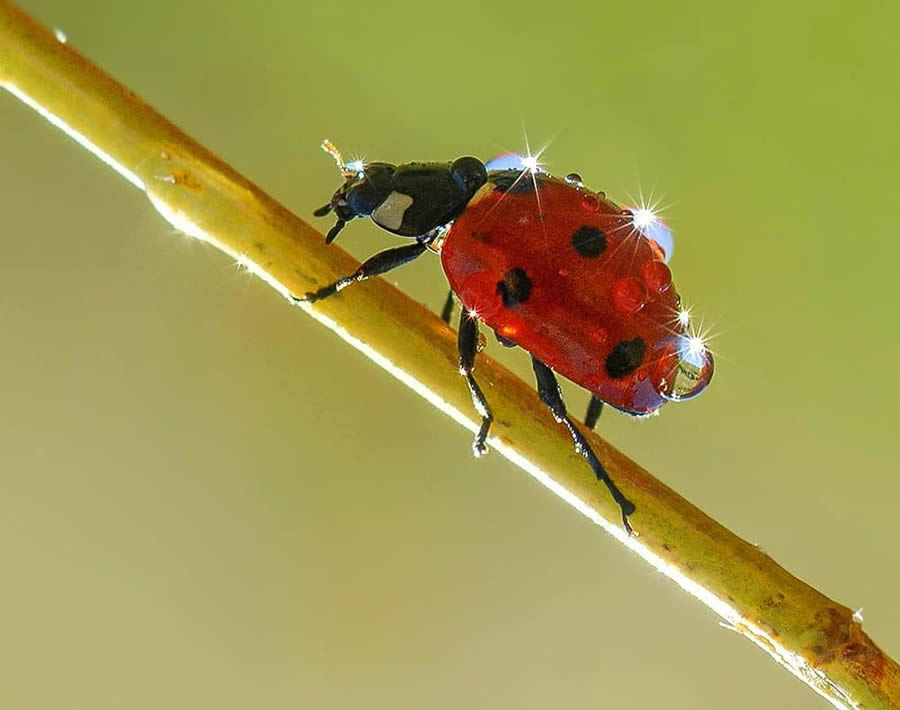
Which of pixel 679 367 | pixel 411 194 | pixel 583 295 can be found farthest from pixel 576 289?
pixel 411 194

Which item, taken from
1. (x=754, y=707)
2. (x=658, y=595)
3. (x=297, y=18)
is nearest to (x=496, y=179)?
(x=297, y=18)

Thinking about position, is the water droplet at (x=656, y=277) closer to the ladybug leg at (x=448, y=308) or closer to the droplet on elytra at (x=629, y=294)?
the droplet on elytra at (x=629, y=294)

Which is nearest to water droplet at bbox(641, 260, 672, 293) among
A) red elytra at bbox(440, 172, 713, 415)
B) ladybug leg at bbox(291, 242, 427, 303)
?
red elytra at bbox(440, 172, 713, 415)

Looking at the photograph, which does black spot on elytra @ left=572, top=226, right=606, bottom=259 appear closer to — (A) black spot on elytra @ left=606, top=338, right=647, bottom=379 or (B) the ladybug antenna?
(A) black spot on elytra @ left=606, top=338, right=647, bottom=379

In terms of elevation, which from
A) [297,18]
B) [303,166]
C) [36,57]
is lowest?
[36,57]

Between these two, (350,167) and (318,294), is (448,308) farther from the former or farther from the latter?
(318,294)

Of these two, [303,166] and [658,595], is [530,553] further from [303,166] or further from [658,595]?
[303,166]

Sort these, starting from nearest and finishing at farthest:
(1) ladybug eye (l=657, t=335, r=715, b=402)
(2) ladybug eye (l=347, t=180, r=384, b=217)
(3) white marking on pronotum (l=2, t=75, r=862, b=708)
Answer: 1. (3) white marking on pronotum (l=2, t=75, r=862, b=708)
2. (1) ladybug eye (l=657, t=335, r=715, b=402)
3. (2) ladybug eye (l=347, t=180, r=384, b=217)
